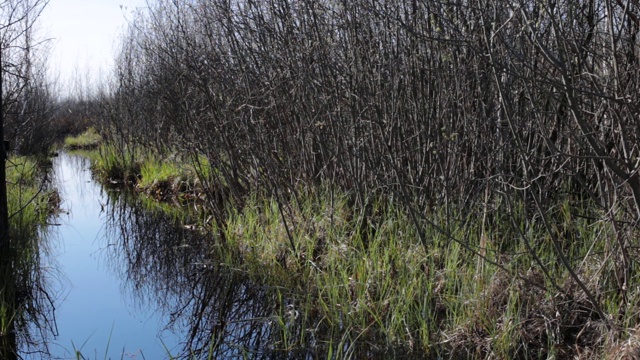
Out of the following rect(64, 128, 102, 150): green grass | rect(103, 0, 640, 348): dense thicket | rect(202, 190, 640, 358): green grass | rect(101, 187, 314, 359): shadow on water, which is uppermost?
rect(103, 0, 640, 348): dense thicket

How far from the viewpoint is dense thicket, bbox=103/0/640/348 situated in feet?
11.6

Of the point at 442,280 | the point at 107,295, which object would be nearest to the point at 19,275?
the point at 107,295

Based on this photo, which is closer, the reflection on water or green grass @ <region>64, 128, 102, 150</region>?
the reflection on water

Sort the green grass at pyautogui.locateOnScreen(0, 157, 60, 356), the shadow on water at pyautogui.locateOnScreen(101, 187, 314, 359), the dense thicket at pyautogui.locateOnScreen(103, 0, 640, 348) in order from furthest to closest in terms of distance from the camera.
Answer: the green grass at pyautogui.locateOnScreen(0, 157, 60, 356), the shadow on water at pyautogui.locateOnScreen(101, 187, 314, 359), the dense thicket at pyautogui.locateOnScreen(103, 0, 640, 348)

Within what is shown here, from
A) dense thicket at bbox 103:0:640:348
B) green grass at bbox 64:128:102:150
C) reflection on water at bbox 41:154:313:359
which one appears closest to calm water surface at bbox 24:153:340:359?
reflection on water at bbox 41:154:313:359

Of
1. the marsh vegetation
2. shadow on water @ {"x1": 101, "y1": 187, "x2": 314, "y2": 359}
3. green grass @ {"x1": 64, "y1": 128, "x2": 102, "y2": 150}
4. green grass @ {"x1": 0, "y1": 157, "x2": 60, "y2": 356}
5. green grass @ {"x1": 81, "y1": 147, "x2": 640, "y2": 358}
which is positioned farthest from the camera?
green grass @ {"x1": 64, "y1": 128, "x2": 102, "y2": 150}

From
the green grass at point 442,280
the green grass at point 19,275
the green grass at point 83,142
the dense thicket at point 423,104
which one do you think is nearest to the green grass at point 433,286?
the green grass at point 442,280

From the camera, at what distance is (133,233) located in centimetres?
865

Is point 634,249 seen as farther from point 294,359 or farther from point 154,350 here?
point 154,350

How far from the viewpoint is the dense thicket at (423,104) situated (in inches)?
139

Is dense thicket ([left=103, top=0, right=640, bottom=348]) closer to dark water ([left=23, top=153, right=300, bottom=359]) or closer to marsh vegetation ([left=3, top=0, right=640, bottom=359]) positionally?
marsh vegetation ([left=3, top=0, right=640, bottom=359])

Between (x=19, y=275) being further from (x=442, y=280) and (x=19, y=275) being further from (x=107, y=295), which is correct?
(x=442, y=280)

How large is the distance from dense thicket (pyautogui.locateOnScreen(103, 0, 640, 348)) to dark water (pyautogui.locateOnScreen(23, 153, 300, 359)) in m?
1.10

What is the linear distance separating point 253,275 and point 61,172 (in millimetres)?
13109
